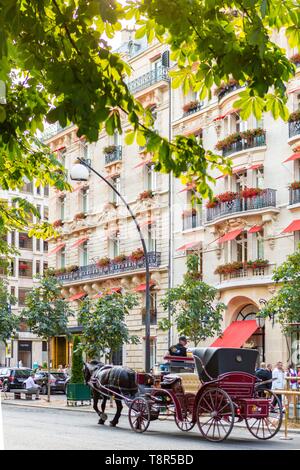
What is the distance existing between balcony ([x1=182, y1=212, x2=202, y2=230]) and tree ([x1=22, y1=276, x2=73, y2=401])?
782 centimetres

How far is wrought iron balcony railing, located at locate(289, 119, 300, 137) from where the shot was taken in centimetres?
3516

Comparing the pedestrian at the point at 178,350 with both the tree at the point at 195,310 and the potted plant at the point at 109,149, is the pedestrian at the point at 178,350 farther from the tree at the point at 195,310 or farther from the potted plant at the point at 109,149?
the potted plant at the point at 109,149

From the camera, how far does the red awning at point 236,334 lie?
1437 inches

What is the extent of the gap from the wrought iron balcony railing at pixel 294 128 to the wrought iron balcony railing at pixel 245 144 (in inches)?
65.1

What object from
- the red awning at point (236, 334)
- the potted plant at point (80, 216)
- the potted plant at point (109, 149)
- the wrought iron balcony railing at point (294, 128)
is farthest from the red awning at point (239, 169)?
the potted plant at point (80, 216)

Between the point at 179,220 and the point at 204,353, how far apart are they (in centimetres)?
2651

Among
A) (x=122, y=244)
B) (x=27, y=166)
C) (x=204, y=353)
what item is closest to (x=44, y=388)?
(x=122, y=244)

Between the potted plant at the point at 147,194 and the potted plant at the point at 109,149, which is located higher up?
the potted plant at the point at 109,149

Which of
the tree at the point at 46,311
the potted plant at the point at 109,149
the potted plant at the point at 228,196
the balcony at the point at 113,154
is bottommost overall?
the tree at the point at 46,311

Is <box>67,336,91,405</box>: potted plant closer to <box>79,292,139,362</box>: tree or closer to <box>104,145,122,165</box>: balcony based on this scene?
<box>79,292,139,362</box>: tree

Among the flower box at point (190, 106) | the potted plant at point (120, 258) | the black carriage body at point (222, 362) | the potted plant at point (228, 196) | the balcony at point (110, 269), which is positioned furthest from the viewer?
the potted plant at point (120, 258)

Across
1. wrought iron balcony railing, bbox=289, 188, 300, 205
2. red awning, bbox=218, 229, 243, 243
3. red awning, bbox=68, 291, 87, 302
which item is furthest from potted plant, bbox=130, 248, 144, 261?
wrought iron balcony railing, bbox=289, 188, 300, 205

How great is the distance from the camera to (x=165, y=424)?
21.6 m

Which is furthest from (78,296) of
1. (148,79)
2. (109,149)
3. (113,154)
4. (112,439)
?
(112,439)
